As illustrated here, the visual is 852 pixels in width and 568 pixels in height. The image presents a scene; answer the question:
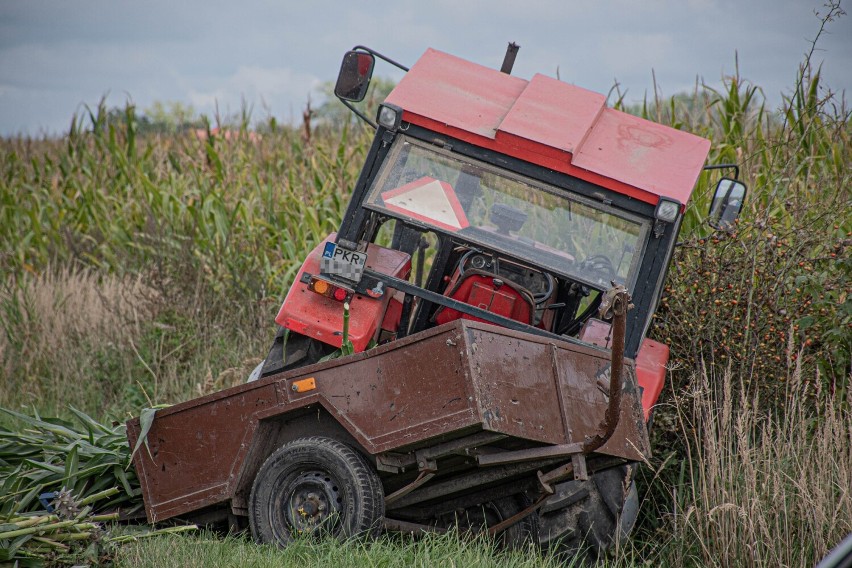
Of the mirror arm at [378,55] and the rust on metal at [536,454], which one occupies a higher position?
the mirror arm at [378,55]

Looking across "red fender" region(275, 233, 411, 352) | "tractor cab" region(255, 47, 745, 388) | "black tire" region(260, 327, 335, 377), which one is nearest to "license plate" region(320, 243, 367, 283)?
"tractor cab" region(255, 47, 745, 388)

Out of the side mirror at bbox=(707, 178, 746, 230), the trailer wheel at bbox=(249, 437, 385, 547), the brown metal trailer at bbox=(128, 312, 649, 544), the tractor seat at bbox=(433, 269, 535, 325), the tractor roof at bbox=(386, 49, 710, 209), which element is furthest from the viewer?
the side mirror at bbox=(707, 178, 746, 230)

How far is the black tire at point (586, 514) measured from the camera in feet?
12.1

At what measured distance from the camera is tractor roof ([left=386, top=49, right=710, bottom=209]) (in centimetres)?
385

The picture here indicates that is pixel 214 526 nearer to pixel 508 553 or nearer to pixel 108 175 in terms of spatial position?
pixel 508 553

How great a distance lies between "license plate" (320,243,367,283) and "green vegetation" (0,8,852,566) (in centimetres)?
122

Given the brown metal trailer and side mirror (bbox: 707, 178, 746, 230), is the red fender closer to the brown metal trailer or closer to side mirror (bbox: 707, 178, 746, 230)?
the brown metal trailer

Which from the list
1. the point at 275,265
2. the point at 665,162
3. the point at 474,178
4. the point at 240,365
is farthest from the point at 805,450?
the point at 275,265

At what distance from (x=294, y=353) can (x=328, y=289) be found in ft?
1.35

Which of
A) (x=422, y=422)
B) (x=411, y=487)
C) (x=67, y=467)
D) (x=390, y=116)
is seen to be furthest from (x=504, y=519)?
(x=67, y=467)

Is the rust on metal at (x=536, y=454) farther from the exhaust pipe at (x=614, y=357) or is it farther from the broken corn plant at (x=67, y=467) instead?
the broken corn plant at (x=67, y=467)

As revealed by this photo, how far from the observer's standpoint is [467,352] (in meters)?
3.11

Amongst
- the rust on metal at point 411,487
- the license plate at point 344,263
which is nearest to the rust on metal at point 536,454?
the rust on metal at point 411,487

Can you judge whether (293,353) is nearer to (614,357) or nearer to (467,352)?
(467,352)
